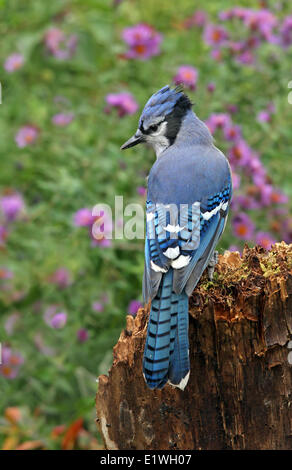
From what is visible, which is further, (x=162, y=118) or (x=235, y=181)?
(x=235, y=181)

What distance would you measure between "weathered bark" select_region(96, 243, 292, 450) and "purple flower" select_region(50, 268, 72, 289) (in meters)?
1.35

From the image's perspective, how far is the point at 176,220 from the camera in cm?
259

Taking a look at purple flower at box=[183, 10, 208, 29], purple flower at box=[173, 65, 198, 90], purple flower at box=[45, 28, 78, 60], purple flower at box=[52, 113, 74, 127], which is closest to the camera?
purple flower at box=[173, 65, 198, 90]

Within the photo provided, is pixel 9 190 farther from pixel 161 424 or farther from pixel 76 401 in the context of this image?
pixel 161 424

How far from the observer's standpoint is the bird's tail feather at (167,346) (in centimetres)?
221

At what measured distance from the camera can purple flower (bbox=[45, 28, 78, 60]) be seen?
4.64m

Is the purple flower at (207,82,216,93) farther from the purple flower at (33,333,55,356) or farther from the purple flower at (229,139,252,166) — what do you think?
the purple flower at (33,333,55,356)

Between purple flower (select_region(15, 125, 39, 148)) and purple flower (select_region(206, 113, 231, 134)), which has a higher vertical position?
purple flower (select_region(15, 125, 39, 148))

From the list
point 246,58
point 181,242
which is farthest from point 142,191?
point 181,242

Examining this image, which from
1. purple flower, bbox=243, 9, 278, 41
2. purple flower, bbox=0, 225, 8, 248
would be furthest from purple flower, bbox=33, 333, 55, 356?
purple flower, bbox=243, 9, 278, 41

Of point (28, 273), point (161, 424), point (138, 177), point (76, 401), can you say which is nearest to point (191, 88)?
point (138, 177)

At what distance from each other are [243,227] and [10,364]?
1331 millimetres

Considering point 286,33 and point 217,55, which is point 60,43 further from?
point 286,33

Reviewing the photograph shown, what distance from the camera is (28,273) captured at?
410cm
